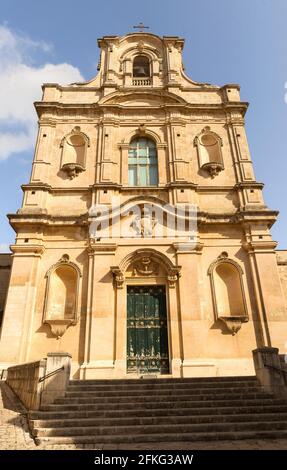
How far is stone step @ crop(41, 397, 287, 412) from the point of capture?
7.98 meters

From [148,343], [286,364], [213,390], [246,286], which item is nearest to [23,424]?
[213,390]

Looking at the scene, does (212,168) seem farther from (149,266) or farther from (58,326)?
(58,326)

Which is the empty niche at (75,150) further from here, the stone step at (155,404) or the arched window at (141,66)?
the stone step at (155,404)

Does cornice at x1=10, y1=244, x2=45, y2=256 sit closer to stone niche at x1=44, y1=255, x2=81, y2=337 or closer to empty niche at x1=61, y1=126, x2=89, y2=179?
stone niche at x1=44, y1=255, x2=81, y2=337

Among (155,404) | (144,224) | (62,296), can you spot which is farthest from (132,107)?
(155,404)

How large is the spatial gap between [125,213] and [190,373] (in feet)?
23.5

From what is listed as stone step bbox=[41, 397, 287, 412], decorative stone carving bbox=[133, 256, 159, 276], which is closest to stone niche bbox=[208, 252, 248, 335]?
decorative stone carving bbox=[133, 256, 159, 276]

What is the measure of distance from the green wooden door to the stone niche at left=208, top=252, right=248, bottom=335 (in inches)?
88.9

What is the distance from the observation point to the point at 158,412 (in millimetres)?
7797

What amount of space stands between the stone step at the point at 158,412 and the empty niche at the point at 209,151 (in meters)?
11.1

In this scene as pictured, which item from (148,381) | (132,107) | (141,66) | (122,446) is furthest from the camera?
(141,66)

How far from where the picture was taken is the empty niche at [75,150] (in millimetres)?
16141

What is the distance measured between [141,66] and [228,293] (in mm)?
15401

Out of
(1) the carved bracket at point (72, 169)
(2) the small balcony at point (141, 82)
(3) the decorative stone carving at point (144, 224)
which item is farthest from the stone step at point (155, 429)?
(2) the small balcony at point (141, 82)
